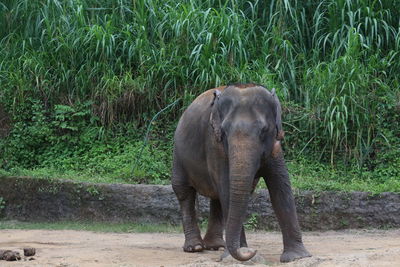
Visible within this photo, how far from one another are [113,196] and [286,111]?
2.83 m

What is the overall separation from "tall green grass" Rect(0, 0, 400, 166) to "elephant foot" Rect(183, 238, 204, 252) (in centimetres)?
360

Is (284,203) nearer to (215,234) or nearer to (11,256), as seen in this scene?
(215,234)

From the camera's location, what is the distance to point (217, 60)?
11906 millimetres

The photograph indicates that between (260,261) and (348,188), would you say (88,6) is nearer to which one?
(348,188)

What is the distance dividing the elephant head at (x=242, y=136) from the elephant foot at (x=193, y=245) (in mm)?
1340

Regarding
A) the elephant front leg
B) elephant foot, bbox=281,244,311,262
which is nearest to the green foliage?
→ the elephant front leg

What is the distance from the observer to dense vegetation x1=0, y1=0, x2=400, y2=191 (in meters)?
11.0

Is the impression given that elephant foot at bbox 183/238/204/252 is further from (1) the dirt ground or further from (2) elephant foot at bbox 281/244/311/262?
(2) elephant foot at bbox 281/244/311/262

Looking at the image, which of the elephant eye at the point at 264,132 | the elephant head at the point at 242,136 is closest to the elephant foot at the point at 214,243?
the elephant head at the point at 242,136

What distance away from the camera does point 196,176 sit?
7746mm

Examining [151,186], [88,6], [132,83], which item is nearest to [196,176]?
[151,186]

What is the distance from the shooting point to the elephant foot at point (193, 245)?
777cm

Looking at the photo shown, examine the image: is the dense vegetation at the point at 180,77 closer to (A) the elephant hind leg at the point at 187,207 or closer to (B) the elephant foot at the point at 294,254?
(A) the elephant hind leg at the point at 187,207

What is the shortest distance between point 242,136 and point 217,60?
5.67 m
